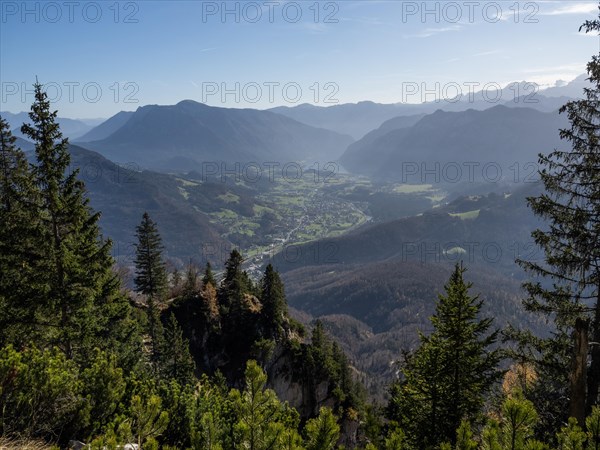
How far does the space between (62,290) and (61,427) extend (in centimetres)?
1250

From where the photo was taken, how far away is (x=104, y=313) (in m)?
29.4

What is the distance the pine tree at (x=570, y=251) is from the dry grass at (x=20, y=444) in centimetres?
1530

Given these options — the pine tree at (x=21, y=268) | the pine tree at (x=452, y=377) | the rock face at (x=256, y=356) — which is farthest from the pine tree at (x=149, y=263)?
the pine tree at (x=452, y=377)

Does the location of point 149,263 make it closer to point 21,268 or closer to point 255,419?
point 21,268

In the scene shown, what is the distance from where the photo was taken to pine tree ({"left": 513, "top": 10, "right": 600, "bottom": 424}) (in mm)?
14516

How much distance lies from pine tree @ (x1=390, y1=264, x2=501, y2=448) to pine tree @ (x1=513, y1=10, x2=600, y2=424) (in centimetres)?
253

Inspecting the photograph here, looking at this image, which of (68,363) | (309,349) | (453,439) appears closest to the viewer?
(68,363)

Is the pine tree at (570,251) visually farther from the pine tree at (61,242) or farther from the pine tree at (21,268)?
the pine tree at (21,268)

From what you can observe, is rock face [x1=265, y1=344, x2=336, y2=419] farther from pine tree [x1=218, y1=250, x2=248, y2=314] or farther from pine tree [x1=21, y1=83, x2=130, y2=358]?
pine tree [x1=21, y1=83, x2=130, y2=358]

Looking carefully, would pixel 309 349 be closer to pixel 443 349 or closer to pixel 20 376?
pixel 443 349

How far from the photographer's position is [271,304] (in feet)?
180

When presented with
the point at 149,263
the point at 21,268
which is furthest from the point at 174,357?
the point at 21,268

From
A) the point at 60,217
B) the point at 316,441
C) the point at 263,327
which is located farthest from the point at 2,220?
the point at 263,327

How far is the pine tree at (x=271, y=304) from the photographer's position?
54831 millimetres
